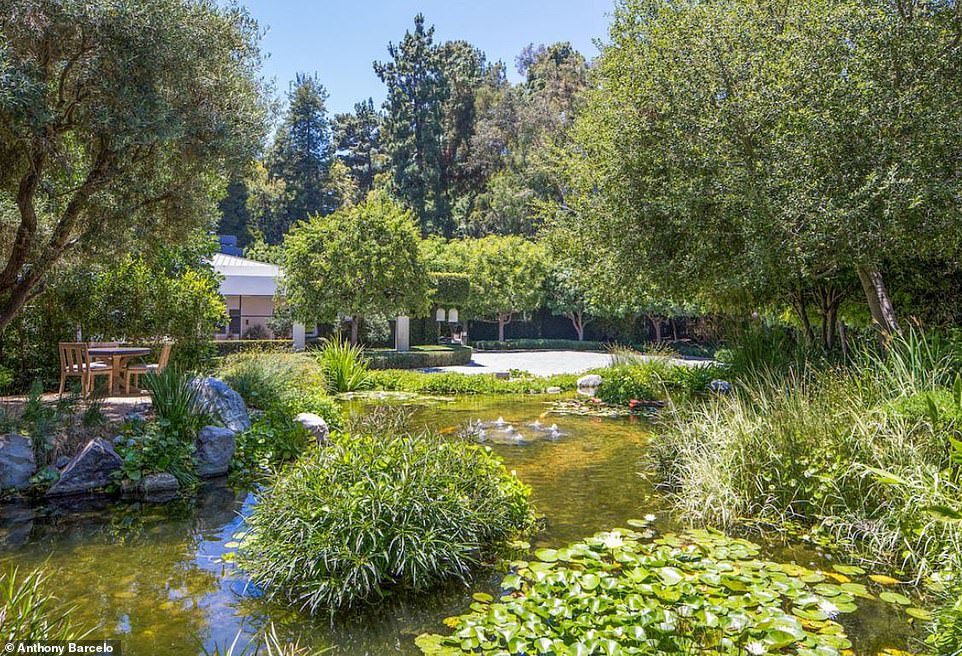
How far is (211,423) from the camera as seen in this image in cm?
688

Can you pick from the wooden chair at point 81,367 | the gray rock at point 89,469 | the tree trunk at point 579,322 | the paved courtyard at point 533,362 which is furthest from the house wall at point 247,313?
the gray rock at point 89,469

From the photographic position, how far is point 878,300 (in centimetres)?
830

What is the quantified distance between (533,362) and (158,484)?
52.9 feet

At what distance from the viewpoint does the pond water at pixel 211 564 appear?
3.28m

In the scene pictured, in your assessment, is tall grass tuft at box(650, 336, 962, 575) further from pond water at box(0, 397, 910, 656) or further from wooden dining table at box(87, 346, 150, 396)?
wooden dining table at box(87, 346, 150, 396)

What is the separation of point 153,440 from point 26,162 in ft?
11.5

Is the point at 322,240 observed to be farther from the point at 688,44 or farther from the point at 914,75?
the point at 914,75

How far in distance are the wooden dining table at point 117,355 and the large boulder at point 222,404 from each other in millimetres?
2049

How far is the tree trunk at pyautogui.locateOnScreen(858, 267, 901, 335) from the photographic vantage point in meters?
7.93

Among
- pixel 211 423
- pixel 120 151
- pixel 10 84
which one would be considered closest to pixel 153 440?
pixel 211 423

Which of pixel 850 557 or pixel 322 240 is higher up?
pixel 322 240

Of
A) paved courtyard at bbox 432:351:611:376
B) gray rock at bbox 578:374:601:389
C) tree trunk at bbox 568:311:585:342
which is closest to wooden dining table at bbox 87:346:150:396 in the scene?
gray rock at bbox 578:374:601:389

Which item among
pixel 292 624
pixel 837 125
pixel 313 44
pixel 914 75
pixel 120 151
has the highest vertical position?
pixel 313 44

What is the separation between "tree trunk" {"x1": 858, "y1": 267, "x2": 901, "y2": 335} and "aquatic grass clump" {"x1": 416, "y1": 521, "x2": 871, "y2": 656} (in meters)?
5.27
